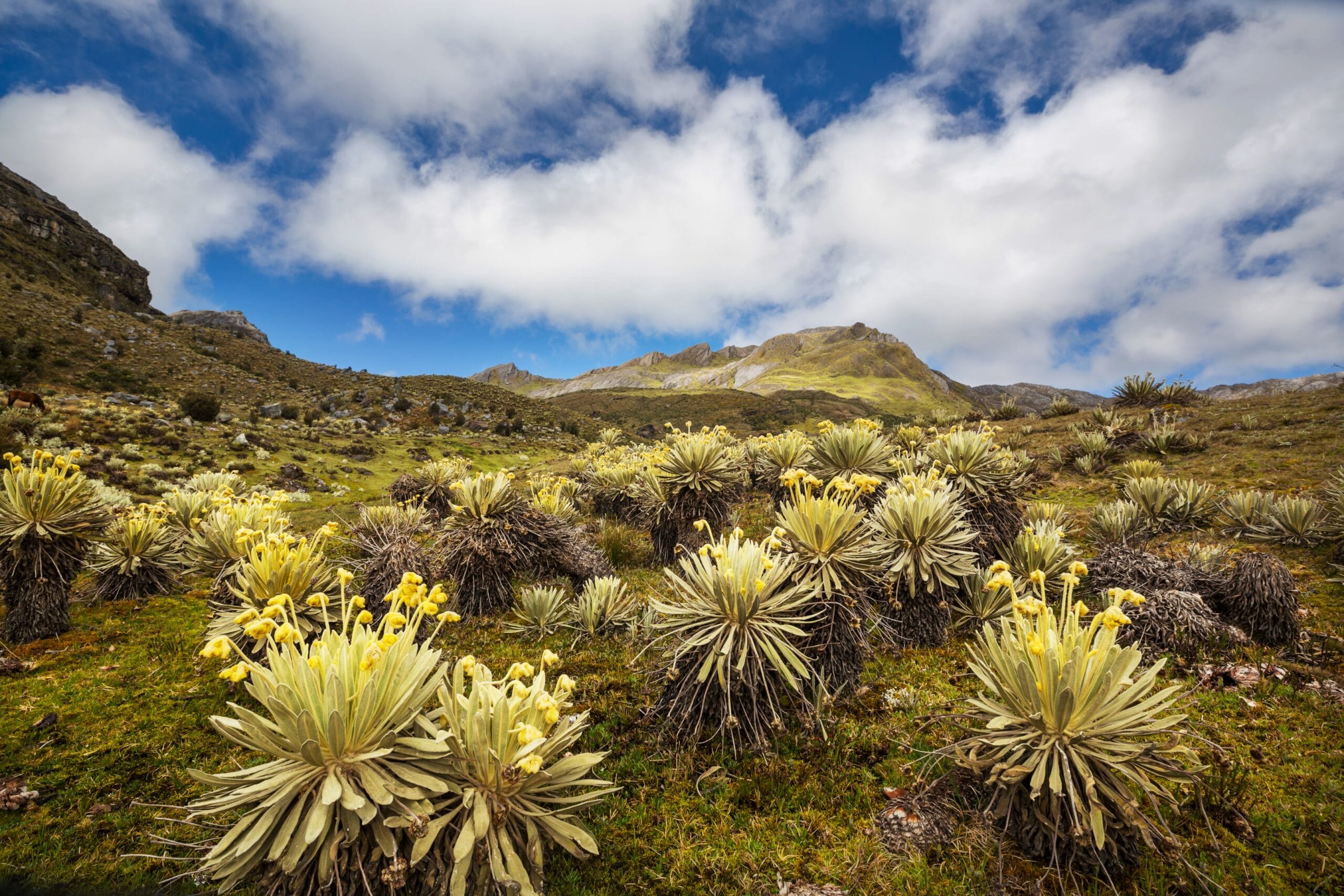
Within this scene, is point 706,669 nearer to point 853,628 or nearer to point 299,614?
point 853,628

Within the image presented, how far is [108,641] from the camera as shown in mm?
5320

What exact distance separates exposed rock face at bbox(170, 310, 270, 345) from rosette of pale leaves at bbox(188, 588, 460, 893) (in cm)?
8079

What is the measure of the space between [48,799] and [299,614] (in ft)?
5.28

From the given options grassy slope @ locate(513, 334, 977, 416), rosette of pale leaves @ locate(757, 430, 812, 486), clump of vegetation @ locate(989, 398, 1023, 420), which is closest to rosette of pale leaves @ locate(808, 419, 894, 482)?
rosette of pale leaves @ locate(757, 430, 812, 486)

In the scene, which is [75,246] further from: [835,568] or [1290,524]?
[1290,524]

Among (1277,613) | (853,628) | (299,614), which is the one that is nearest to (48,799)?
(299,614)

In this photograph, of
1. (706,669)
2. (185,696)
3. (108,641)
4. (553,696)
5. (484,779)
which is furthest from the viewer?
(108,641)

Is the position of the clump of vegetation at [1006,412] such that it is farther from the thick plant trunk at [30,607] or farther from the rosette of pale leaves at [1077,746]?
the thick plant trunk at [30,607]

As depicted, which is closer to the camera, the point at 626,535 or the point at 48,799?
the point at 48,799

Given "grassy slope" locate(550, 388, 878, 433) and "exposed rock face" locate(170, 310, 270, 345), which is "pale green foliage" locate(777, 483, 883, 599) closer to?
"grassy slope" locate(550, 388, 878, 433)

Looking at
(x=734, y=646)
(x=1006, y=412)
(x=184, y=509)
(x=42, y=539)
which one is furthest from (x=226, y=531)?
(x=1006, y=412)

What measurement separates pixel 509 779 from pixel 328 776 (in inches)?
29.4

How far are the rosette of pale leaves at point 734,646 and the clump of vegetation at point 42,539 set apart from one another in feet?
20.2

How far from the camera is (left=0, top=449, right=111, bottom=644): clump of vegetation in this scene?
15.9ft
